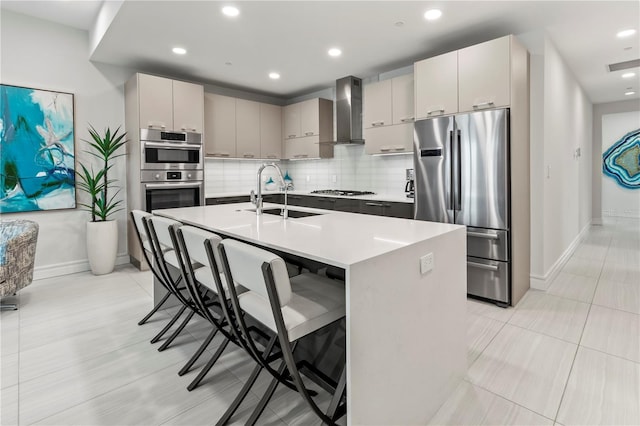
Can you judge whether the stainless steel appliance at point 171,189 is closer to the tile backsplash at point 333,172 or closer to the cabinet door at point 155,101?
the cabinet door at point 155,101

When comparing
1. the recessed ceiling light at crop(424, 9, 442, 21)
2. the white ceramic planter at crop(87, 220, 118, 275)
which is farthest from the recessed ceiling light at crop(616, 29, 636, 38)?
the white ceramic planter at crop(87, 220, 118, 275)

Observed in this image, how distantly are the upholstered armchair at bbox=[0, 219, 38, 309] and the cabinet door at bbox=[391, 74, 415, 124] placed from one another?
3925 mm

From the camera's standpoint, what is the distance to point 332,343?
176cm

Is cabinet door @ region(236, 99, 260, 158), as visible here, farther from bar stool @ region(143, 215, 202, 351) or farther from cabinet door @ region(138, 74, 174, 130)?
bar stool @ region(143, 215, 202, 351)

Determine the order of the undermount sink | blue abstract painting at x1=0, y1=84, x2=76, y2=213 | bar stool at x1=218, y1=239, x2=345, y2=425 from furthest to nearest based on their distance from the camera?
blue abstract painting at x1=0, y1=84, x2=76, y2=213
the undermount sink
bar stool at x1=218, y1=239, x2=345, y2=425

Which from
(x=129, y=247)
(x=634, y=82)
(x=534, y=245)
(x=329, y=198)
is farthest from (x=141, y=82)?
(x=634, y=82)

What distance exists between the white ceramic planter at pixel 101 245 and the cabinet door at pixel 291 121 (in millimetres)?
2939

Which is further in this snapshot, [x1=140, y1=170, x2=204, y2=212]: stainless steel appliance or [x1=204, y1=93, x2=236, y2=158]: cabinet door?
[x1=204, y1=93, x2=236, y2=158]: cabinet door

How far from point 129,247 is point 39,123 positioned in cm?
171

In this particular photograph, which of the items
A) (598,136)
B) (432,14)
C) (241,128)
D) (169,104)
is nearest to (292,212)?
(432,14)

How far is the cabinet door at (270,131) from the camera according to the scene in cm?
554

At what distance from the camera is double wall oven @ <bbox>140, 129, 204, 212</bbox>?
405cm

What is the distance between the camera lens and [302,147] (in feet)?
18.0

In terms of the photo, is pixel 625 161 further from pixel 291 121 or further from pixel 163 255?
pixel 163 255
